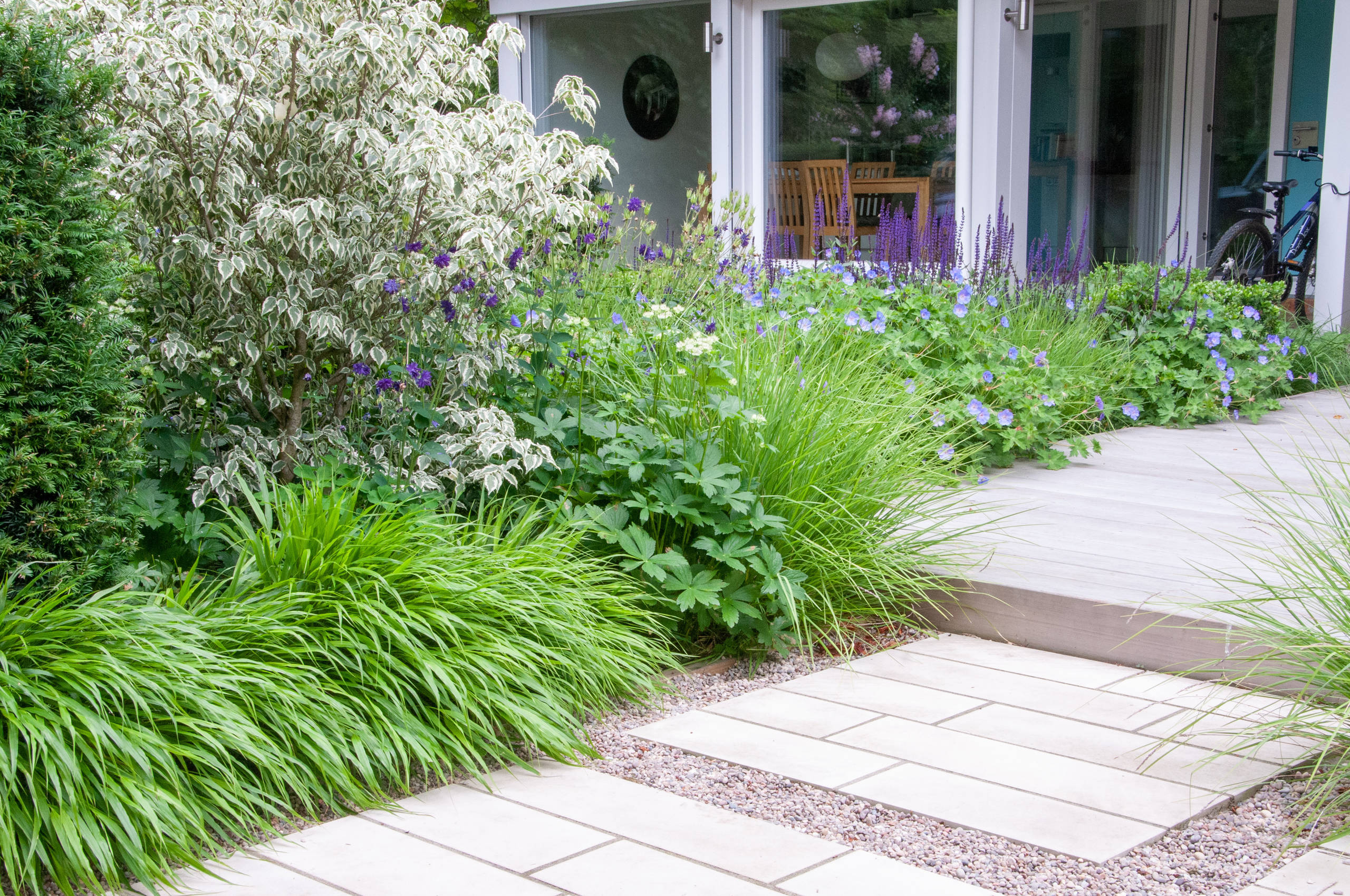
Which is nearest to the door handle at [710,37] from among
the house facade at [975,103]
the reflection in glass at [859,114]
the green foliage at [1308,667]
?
the house facade at [975,103]

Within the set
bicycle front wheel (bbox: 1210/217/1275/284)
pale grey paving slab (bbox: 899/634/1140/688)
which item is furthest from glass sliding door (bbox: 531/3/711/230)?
pale grey paving slab (bbox: 899/634/1140/688)

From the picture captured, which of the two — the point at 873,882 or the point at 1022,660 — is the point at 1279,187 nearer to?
the point at 1022,660

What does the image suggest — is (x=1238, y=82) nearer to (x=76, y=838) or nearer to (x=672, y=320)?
(x=672, y=320)

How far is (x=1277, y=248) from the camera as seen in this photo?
24.9 feet

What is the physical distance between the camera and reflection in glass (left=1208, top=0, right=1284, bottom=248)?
8688 mm

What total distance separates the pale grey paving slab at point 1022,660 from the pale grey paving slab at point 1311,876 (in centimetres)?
78

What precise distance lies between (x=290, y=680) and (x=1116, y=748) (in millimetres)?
1490

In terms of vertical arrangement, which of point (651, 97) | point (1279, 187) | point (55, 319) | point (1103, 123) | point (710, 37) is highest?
point (710, 37)

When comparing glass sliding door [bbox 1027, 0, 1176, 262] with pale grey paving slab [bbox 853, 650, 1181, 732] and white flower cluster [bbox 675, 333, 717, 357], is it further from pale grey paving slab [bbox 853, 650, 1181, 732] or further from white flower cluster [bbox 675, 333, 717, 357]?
pale grey paving slab [bbox 853, 650, 1181, 732]

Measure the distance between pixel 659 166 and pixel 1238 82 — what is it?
14.0 feet

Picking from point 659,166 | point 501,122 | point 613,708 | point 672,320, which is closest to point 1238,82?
point 659,166

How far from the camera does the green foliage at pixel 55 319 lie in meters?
2.00

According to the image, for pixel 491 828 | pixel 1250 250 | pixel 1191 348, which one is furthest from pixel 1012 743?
pixel 1250 250

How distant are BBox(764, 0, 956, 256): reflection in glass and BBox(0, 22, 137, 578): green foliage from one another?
5527 mm
